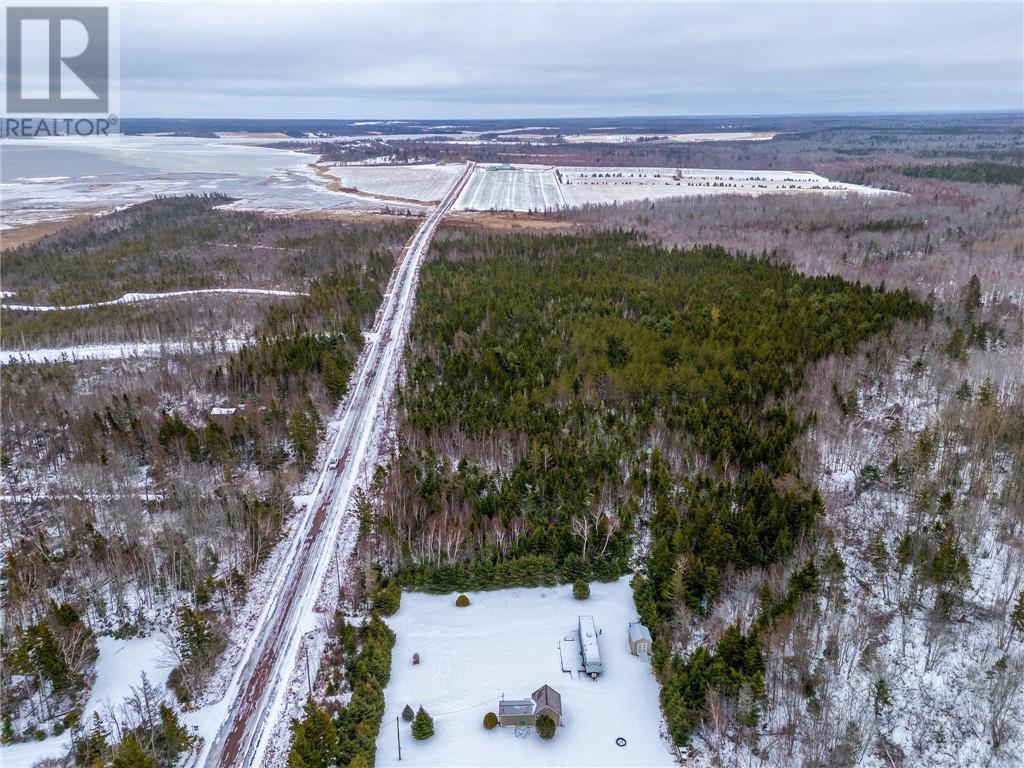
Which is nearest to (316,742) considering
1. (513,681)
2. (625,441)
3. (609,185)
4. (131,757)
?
(131,757)

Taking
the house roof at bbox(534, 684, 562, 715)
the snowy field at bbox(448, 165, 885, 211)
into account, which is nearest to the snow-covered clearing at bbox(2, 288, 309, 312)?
the house roof at bbox(534, 684, 562, 715)

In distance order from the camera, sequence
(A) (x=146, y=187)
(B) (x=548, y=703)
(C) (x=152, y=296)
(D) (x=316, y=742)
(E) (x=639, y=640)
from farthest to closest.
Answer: (A) (x=146, y=187)
(C) (x=152, y=296)
(E) (x=639, y=640)
(B) (x=548, y=703)
(D) (x=316, y=742)

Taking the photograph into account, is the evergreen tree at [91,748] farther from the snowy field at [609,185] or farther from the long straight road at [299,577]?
the snowy field at [609,185]

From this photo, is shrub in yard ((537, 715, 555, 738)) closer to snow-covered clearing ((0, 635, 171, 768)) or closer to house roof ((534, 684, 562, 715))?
house roof ((534, 684, 562, 715))

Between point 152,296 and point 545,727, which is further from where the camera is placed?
point 152,296

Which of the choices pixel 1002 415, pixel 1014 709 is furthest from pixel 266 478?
pixel 1002 415

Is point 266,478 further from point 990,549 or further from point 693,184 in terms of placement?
point 693,184

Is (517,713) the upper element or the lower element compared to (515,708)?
lower

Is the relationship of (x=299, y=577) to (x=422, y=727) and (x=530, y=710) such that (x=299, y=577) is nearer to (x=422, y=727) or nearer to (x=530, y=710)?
(x=422, y=727)
